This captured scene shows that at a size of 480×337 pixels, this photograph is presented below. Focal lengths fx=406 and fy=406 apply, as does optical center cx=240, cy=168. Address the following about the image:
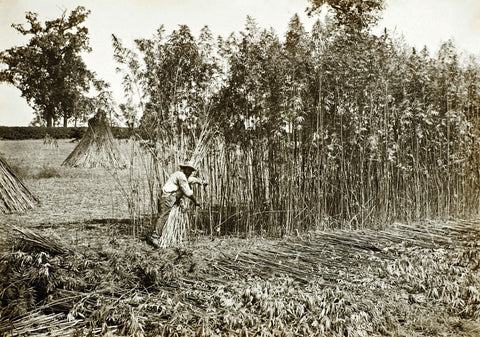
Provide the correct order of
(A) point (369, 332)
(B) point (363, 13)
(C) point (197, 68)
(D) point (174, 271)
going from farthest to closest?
(B) point (363, 13), (C) point (197, 68), (D) point (174, 271), (A) point (369, 332)

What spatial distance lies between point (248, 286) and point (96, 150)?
8352mm

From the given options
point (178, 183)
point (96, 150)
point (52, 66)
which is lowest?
point (178, 183)

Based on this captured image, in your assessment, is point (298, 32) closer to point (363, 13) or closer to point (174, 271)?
point (174, 271)

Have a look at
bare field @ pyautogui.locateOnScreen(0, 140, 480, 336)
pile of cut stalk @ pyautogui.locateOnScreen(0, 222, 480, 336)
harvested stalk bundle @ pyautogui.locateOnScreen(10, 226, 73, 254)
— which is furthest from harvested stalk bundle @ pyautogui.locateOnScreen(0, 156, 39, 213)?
harvested stalk bundle @ pyautogui.locateOnScreen(10, 226, 73, 254)

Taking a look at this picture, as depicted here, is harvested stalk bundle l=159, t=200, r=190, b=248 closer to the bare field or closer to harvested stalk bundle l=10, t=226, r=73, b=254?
the bare field

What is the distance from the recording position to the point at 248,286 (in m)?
3.12

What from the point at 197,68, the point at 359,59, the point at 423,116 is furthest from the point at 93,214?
the point at 423,116

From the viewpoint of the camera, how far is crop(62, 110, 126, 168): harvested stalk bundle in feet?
33.6

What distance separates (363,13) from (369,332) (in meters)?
7.39

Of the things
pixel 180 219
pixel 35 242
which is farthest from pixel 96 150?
pixel 35 242

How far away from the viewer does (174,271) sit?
3.33 metres

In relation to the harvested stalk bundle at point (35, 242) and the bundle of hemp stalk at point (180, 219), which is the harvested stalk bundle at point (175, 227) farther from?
the harvested stalk bundle at point (35, 242)

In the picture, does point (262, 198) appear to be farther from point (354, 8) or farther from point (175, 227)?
point (354, 8)

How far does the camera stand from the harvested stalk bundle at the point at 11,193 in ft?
17.9
